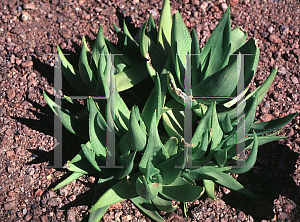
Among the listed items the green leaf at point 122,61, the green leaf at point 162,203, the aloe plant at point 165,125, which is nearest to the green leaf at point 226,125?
the aloe plant at point 165,125

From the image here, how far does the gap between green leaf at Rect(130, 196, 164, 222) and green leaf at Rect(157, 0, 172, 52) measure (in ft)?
2.83

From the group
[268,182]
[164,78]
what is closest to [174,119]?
[164,78]

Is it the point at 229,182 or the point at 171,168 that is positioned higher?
the point at 171,168

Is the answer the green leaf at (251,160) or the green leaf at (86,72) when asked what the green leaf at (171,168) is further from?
the green leaf at (86,72)

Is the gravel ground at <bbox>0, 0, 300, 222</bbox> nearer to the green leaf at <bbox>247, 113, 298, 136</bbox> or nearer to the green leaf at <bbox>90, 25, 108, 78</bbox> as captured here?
the green leaf at <bbox>247, 113, 298, 136</bbox>

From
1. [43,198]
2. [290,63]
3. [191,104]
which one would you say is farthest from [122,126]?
[290,63]

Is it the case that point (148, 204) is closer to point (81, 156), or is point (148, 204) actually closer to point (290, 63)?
point (81, 156)

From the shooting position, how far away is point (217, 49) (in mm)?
1736

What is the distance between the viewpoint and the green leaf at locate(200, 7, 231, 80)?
1.68 meters

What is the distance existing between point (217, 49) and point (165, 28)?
1.25 feet

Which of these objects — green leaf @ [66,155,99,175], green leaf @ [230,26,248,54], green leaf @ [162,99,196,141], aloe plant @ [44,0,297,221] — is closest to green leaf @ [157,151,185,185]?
aloe plant @ [44,0,297,221]

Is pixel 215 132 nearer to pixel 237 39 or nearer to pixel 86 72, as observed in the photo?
pixel 237 39

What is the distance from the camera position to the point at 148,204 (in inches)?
65.8

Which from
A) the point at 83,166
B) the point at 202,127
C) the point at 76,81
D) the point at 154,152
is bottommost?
the point at 83,166
